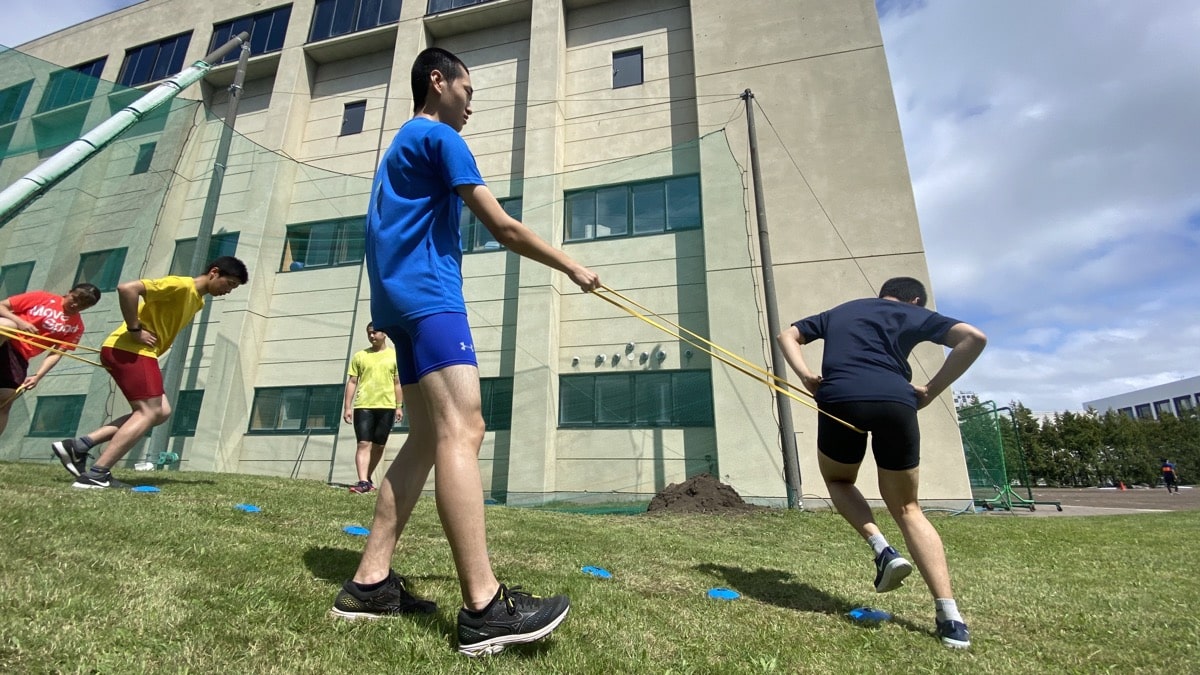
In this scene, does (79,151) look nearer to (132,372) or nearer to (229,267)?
(132,372)

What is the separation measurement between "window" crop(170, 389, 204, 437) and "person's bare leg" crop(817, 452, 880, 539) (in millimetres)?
14411

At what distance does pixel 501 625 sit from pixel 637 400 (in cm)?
976

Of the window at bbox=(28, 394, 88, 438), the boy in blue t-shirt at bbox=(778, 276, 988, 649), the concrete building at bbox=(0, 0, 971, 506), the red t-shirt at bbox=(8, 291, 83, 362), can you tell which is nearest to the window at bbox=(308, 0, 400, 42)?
the concrete building at bbox=(0, 0, 971, 506)

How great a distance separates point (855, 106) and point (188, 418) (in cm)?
1622

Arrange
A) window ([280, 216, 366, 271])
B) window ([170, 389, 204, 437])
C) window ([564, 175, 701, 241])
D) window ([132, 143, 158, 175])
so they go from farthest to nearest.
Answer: window ([280, 216, 366, 271]), window ([170, 389, 204, 437]), window ([564, 175, 701, 241]), window ([132, 143, 158, 175])

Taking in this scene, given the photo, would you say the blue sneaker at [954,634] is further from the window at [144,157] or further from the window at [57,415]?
the window at [144,157]

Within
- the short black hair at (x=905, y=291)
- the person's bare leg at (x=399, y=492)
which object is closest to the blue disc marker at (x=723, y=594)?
the person's bare leg at (x=399, y=492)

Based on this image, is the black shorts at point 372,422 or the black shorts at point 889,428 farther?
the black shorts at point 372,422

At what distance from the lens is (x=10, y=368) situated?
5.25 meters

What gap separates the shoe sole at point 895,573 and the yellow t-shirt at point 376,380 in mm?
5628

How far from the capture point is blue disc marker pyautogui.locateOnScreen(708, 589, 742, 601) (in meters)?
2.74

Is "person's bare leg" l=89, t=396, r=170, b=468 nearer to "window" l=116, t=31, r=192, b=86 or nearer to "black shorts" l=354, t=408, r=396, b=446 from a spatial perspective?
"black shorts" l=354, t=408, r=396, b=446

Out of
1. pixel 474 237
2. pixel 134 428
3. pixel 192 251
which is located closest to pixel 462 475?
pixel 134 428

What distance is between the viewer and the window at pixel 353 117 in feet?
52.2
